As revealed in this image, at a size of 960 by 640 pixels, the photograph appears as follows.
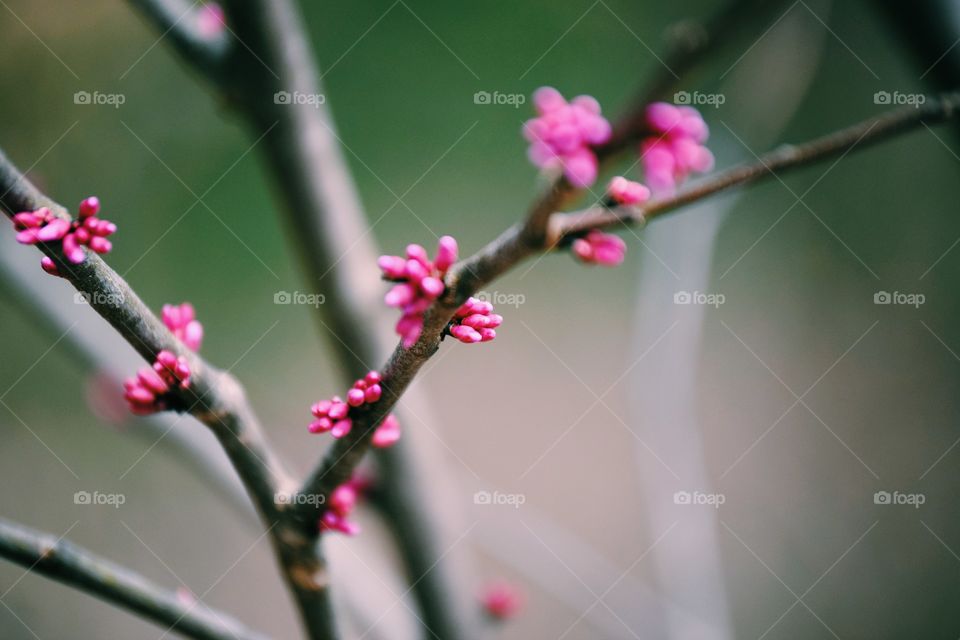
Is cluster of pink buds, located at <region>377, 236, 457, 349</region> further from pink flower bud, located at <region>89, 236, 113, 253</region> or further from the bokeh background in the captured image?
the bokeh background

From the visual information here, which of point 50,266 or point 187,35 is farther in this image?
point 187,35

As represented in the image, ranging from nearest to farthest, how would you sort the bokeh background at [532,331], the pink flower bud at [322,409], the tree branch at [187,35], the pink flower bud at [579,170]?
the pink flower bud at [579,170], the pink flower bud at [322,409], the tree branch at [187,35], the bokeh background at [532,331]

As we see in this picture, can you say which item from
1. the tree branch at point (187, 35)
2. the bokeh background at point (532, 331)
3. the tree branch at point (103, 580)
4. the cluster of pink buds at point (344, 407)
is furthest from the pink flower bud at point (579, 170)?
the bokeh background at point (532, 331)

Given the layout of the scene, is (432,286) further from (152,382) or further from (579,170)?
(152,382)

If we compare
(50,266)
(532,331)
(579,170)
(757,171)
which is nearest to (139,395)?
(50,266)

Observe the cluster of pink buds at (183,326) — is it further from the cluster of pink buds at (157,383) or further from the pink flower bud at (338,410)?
the pink flower bud at (338,410)

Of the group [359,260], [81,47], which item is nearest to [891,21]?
[359,260]

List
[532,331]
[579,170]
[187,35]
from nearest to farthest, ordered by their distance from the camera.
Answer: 1. [579,170]
2. [187,35]
3. [532,331]
